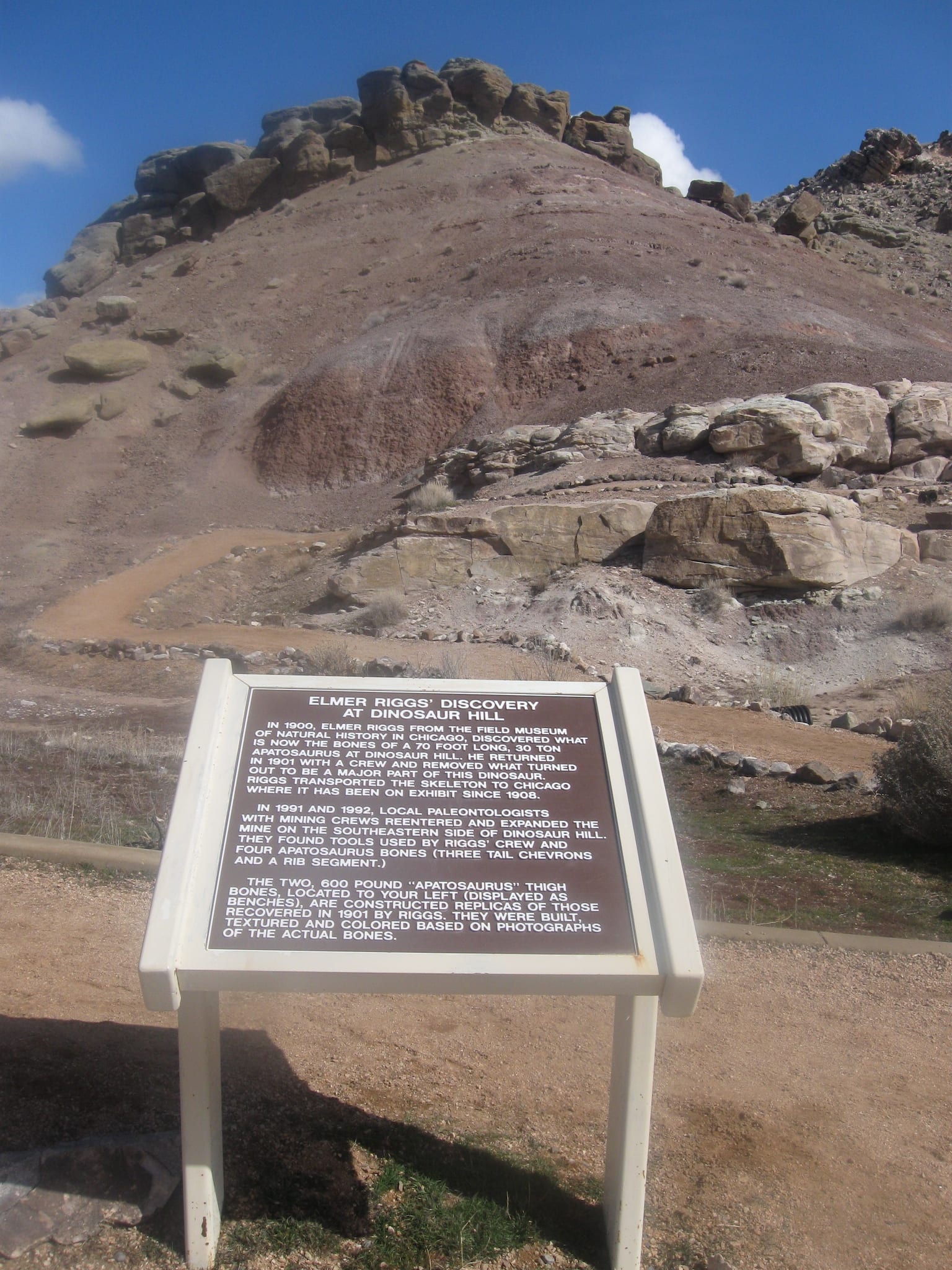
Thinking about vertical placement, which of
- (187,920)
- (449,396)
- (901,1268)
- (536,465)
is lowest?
(901,1268)

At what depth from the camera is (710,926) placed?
18.5 ft

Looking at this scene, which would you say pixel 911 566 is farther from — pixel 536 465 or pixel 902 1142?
pixel 902 1142

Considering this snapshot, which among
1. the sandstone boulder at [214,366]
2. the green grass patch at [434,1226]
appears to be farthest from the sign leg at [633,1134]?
the sandstone boulder at [214,366]

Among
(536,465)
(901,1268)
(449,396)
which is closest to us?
(901,1268)

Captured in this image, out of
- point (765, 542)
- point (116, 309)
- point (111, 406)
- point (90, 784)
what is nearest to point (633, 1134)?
point (90, 784)

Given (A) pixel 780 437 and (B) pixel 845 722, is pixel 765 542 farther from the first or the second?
(B) pixel 845 722

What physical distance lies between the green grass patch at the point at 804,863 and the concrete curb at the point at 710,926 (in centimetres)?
29

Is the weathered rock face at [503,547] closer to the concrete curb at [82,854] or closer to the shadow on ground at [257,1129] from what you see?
the concrete curb at [82,854]

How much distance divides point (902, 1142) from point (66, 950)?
12.9ft

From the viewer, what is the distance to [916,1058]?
432 cm

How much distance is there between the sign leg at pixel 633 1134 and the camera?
117 inches

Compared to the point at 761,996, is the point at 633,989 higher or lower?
higher

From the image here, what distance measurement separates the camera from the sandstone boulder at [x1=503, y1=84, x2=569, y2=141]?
5644 centimetres

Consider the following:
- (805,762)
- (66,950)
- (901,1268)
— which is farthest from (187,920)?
(805,762)
